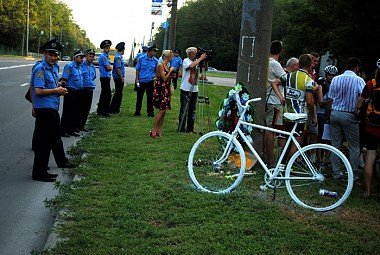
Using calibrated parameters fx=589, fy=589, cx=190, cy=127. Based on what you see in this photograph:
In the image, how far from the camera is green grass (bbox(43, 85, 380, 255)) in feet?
16.6

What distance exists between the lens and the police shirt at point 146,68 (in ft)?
51.6

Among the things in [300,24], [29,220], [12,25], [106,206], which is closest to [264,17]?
[106,206]

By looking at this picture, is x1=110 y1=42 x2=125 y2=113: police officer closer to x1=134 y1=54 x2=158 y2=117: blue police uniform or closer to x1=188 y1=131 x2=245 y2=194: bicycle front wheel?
x1=134 y1=54 x2=158 y2=117: blue police uniform

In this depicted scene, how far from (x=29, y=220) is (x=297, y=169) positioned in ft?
9.89

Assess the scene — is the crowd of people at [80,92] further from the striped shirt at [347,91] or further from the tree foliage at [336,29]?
the tree foliage at [336,29]

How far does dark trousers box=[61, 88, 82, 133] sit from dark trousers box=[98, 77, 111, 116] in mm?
2683

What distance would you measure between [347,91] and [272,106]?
115cm

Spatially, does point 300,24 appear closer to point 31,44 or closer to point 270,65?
point 270,65

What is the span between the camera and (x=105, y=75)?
15.1m

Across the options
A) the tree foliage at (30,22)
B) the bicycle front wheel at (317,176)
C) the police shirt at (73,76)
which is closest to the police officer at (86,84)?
the police shirt at (73,76)

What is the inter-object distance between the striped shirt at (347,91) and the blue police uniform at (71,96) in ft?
19.0

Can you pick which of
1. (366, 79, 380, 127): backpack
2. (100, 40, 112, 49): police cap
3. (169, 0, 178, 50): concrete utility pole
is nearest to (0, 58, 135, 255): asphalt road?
(100, 40, 112, 49): police cap

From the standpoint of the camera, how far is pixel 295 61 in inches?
358

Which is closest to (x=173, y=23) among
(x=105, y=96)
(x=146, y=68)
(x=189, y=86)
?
(x=146, y=68)
